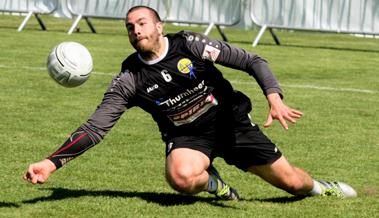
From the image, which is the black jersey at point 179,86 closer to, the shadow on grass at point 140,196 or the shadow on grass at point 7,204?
the shadow on grass at point 140,196

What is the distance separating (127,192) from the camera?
24.4ft

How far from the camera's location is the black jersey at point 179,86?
671 cm

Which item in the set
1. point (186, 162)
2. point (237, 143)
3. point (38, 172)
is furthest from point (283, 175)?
point (38, 172)

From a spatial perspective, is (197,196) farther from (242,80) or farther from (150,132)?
(242,80)

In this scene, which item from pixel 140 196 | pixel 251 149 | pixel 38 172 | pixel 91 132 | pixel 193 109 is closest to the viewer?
pixel 38 172

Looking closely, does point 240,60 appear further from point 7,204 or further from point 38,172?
point 7,204

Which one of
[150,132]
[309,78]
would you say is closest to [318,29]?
[309,78]

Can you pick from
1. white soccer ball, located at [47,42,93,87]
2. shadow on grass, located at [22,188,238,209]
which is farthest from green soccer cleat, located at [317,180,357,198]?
white soccer ball, located at [47,42,93,87]

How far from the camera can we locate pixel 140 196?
7.27 metres

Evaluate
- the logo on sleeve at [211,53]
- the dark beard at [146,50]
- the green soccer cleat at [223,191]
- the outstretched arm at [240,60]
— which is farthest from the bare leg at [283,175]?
the dark beard at [146,50]

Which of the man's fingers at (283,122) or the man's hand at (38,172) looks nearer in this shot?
the man's hand at (38,172)

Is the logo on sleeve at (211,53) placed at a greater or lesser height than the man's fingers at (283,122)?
greater

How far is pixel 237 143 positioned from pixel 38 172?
1687 millimetres

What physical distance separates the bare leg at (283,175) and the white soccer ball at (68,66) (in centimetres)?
152
